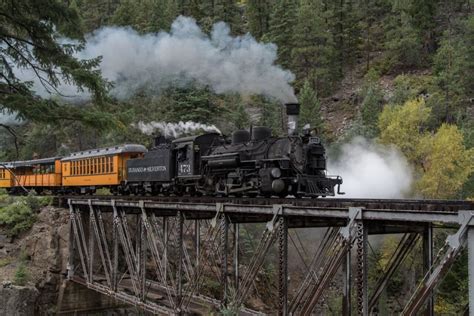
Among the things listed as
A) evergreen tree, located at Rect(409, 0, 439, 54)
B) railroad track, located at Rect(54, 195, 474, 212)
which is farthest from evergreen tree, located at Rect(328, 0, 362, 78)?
railroad track, located at Rect(54, 195, 474, 212)

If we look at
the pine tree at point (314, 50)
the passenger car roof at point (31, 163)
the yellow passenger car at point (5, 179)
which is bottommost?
the yellow passenger car at point (5, 179)

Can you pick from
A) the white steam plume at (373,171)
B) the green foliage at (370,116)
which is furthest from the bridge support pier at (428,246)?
the green foliage at (370,116)

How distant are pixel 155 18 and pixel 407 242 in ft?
137

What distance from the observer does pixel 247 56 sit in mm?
28281

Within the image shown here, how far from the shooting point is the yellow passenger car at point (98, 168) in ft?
86.2

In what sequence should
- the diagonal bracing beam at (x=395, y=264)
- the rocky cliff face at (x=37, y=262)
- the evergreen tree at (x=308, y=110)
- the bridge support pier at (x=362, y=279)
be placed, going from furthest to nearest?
1. the evergreen tree at (x=308, y=110)
2. the rocky cliff face at (x=37, y=262)
3. the diagonal bracing beam at (x=395, y=264)
4. the bridge support pier at (x=362, y=279)

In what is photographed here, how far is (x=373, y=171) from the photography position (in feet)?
124

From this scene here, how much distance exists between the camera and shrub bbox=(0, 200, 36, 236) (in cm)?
2572

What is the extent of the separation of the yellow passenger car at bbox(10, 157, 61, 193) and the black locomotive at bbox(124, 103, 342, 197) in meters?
14.0

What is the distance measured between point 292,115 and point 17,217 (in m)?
16.6

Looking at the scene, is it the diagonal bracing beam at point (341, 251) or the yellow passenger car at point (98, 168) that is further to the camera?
the yellow passenger car at point (98, 168)

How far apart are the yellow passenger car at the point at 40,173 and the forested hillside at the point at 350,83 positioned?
256cm

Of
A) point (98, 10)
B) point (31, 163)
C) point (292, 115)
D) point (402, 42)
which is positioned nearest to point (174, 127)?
point (31, 163)

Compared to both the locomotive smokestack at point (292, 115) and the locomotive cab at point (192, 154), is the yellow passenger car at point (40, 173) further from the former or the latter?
the locomotive smokestack at point (292, 115)
